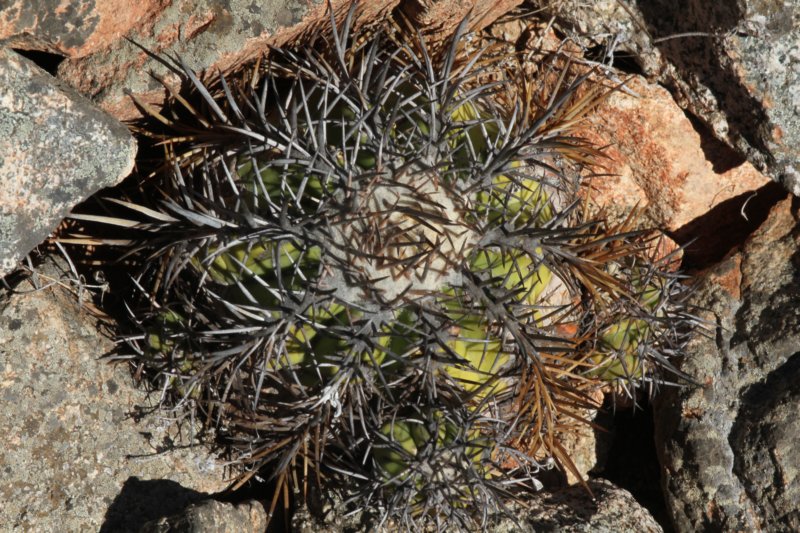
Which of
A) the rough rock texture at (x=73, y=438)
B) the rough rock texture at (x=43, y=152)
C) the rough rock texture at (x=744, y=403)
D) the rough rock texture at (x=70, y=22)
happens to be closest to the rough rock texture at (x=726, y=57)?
the rough rock texture at (x=744, y=403)

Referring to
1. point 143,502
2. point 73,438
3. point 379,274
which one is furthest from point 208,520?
point 379,274

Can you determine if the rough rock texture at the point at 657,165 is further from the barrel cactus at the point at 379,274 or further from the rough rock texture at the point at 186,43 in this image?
the rough rock texture at the point at 186,43

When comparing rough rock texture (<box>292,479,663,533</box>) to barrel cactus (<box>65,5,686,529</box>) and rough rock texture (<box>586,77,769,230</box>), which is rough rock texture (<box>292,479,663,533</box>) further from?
rough rock texture (<box>586,77,769,230</box>)

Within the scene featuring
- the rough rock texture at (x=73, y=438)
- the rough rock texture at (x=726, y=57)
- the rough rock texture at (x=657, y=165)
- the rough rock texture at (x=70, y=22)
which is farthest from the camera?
the rough rock texture at (x=657, y=165)

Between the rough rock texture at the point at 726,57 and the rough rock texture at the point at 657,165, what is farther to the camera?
the rough rock texture at the point at 657,165

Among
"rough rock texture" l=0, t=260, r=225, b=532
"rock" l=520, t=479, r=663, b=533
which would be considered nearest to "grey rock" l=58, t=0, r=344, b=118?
"rough rock texture" l=0, t=260, r=225, b=532

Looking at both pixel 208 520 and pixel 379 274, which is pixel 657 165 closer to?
pixel 379 274

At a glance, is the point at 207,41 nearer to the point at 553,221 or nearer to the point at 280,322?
the point at 280,322
